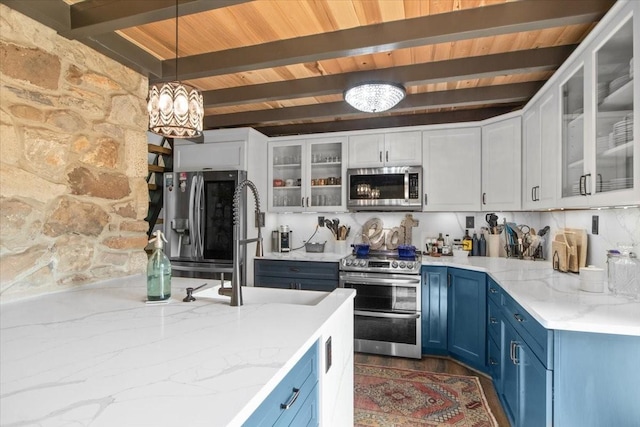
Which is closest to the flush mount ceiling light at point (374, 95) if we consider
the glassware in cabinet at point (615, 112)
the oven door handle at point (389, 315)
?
the glassware in cabinet at point (615, 112)

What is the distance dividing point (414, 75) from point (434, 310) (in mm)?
2015

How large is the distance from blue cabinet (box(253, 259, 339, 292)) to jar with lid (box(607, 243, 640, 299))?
2068 mm

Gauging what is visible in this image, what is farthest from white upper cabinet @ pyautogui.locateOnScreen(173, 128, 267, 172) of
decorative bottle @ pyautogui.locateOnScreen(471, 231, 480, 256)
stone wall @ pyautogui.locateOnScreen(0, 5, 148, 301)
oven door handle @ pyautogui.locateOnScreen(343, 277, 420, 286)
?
decorative bottle @ pyautogui.locateOnScreen(471, 231, 480, 256)

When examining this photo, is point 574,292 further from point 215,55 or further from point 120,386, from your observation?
point 215,55

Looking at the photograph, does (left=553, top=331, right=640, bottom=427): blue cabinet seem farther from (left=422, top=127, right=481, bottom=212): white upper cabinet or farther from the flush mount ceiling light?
(left=422, top=127, right=481, bottom=212): white upper cabinet

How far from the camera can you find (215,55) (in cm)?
234

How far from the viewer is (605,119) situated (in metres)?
1.61

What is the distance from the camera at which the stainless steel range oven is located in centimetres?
302

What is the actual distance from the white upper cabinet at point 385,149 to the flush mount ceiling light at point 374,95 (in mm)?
798

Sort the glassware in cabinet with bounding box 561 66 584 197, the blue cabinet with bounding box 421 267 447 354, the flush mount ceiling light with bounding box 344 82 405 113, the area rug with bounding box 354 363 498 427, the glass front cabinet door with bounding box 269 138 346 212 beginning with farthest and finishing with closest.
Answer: the glass front cabinet door with bounding box 269 138 346 212
the blue cabinet with bounding box 421 267 447 354
the flush mount ceiling light with bounding box 344 82 405 113
the area rug with bounding box 354 363 498 427
the glassware in cabinet with bounding box 561 66 584 197

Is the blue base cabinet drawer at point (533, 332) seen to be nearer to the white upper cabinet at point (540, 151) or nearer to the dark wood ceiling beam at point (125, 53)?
the white upper cabinet at point (540, 151)

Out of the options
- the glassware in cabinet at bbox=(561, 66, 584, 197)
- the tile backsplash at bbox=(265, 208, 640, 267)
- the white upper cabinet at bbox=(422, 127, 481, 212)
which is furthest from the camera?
the white upper cabinet at bbox=(422, 127, 481, 212)

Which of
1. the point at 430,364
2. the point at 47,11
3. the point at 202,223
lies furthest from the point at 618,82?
the point at 202,223

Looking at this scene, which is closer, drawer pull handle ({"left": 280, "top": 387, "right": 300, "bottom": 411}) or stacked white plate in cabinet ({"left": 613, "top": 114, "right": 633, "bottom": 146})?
drawer pull handle ({"left": 280, "top": 387, "right": 300, "bottom": 411})
